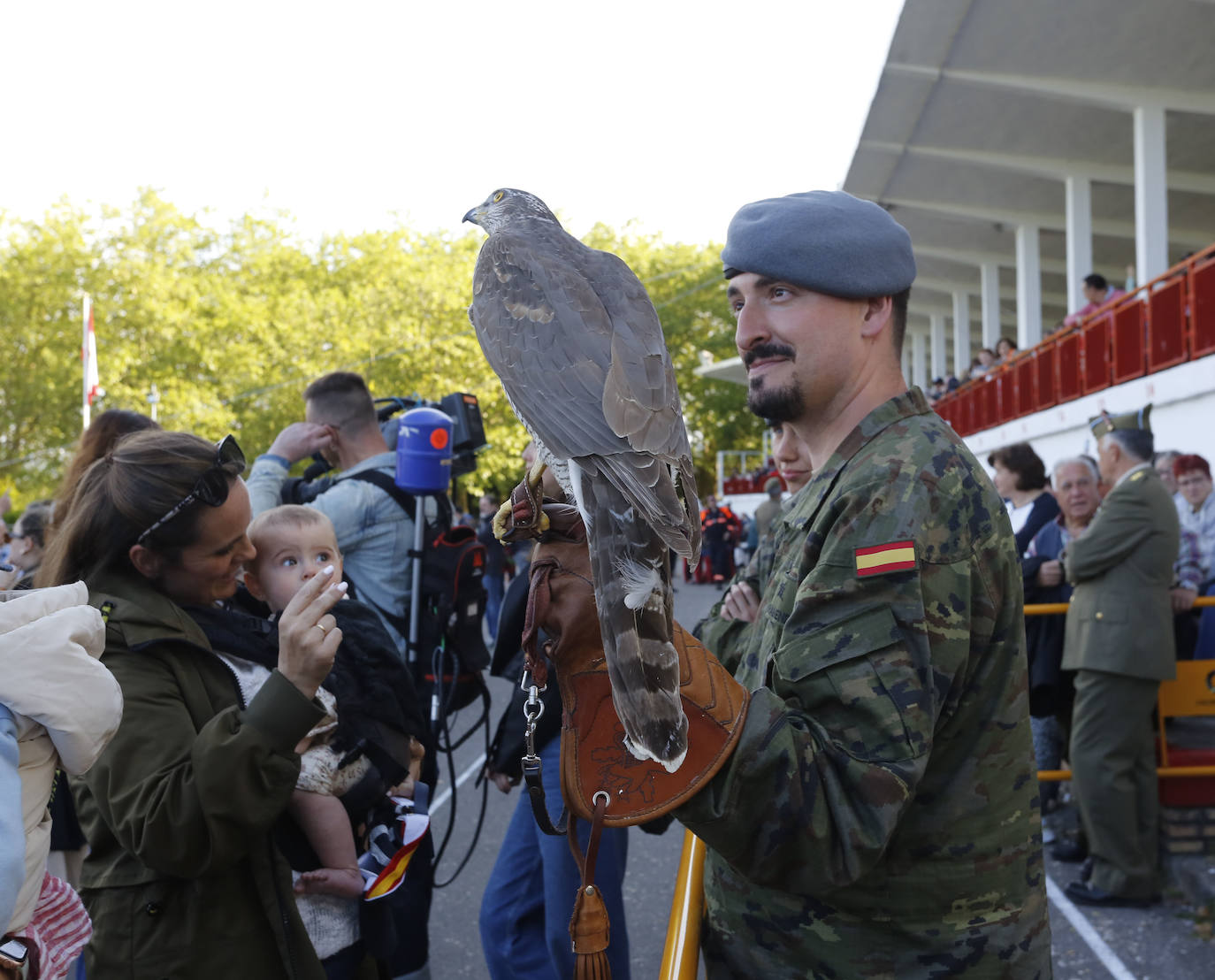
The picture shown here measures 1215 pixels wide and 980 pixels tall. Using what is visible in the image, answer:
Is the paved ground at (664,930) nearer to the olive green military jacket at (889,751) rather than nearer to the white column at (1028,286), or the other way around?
the olive green military jacket at (889,751)

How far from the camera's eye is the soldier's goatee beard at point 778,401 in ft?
6.18

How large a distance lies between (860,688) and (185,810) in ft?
4.28

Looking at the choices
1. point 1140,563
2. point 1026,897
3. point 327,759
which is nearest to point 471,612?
point 327,759

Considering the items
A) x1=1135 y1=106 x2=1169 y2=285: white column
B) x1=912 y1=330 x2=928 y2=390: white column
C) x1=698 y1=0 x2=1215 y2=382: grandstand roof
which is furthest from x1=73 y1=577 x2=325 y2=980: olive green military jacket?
x1=912 y1=330 x2=928 y2=390: white column

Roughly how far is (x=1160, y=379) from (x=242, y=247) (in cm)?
2835

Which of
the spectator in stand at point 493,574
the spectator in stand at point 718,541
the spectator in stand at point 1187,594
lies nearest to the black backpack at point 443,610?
the spectator in stand at point 1187,594

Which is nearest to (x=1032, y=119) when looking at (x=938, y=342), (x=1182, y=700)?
(x=1182, y=700)

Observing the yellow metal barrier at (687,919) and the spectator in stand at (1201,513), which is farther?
the spectator in stand at (1201,513)

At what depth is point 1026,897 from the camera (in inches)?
66.9

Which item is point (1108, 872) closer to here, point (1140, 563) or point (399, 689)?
point (1140, 563)

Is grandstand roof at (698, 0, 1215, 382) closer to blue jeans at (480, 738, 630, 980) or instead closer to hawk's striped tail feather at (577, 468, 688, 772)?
blue jeans at (480, 738, 630, 980)

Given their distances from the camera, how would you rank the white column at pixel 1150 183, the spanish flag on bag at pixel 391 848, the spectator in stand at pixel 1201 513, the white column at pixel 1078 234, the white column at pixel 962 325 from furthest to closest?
the white column at pixel 962 325, the white column at pixel 1078 234, the white column at pixel 1150 183, the spectator in stand at pixel 1201 513, the spanish flag on bag at pixel 391 848

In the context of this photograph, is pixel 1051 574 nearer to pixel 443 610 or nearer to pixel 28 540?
pixel 443 610

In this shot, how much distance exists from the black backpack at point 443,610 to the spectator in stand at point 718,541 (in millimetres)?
18105
